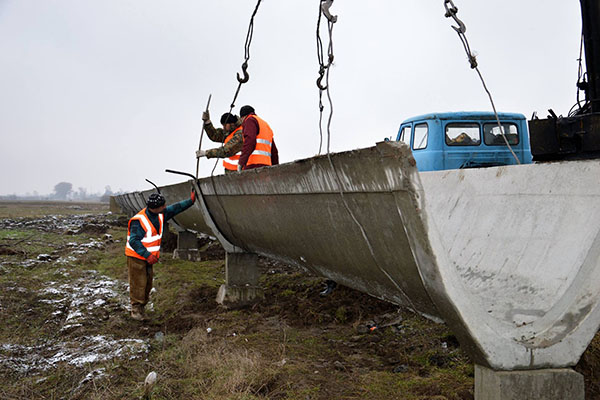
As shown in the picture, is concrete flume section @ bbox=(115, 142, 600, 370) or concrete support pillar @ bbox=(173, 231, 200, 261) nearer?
concrete flume section @ bbox=(115, 142, 600, 370)

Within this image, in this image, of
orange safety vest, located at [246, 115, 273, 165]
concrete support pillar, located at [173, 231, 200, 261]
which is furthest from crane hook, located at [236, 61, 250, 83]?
concrete support pillar, located at [173, 231, 200, 261]

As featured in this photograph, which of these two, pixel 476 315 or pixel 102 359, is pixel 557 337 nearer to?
pixel 476 315

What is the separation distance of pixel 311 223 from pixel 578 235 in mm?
1525

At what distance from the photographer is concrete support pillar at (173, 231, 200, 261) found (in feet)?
29.0

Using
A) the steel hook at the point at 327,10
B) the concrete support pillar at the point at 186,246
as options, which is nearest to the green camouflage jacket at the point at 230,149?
the steel hook at the point at 327,10

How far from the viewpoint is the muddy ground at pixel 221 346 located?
2.92 meters

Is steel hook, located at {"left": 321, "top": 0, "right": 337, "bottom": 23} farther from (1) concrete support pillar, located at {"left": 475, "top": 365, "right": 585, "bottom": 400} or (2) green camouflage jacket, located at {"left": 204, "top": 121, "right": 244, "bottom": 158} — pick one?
(2) green camouflage jacket, located at {"left": 204, "top": 121, "right": 244, "bottom": 158}

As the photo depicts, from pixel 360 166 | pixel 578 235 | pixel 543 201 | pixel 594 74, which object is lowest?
pixel 578 235

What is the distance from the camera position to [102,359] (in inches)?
138

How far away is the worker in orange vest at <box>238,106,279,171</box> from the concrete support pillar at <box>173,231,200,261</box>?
13.4 feet

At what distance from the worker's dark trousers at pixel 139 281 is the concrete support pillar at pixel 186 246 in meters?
3.62

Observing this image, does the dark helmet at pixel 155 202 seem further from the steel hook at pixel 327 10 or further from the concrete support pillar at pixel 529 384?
the concrete support pillar at pixel 529 384

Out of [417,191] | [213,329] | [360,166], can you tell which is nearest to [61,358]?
[213,329]

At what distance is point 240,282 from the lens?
212 inches
